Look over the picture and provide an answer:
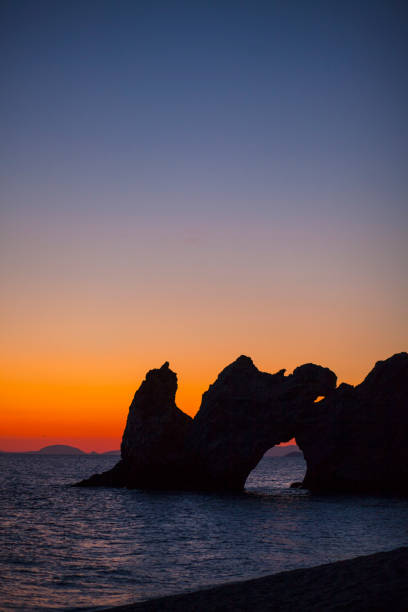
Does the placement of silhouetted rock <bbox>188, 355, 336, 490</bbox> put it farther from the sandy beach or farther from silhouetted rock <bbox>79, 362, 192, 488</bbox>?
the sandy beach

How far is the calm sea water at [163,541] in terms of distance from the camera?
57.9ft

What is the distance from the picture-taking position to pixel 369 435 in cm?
5194

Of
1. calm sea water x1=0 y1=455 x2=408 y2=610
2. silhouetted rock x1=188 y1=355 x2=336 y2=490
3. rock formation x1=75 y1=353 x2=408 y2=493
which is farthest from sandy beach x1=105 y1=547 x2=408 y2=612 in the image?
silhouetted rock x1=188 y1=355 x2=336 y2=490

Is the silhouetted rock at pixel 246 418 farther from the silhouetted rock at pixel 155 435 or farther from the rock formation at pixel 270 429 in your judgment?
the silhouetted rock at pixel 155 435

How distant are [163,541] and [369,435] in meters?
30.3

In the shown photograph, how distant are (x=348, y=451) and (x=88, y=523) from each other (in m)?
27.5

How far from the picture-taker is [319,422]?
5344 centimetres

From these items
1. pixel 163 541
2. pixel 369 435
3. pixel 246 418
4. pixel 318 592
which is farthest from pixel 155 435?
pixel 318 592

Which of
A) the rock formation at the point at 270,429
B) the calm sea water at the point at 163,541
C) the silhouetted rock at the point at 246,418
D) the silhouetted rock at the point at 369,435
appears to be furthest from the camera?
the silhouetted rock at the point at 246,418

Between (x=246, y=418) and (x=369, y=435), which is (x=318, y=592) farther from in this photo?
(x=246, y=418)

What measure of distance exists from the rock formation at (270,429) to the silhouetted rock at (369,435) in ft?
0.30

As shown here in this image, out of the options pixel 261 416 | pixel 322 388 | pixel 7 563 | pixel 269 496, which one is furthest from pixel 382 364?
pixel 7 563

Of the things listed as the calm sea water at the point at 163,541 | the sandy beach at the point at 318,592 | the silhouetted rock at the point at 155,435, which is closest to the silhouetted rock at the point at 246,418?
the silhouetted rock at the point at 155,435

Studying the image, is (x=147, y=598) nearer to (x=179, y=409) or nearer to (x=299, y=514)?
(x=299, y=514)
